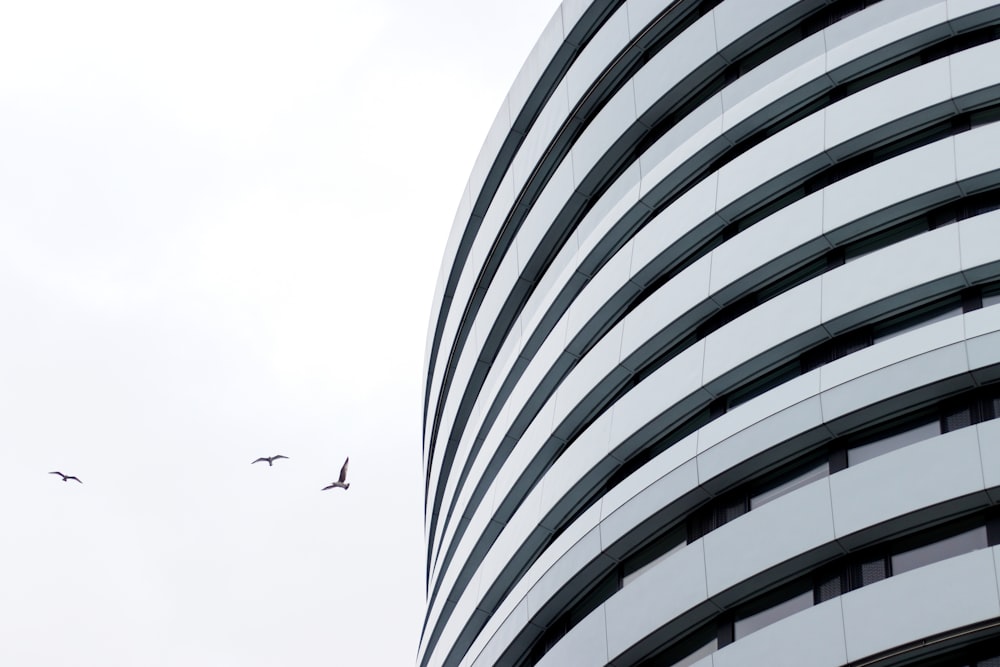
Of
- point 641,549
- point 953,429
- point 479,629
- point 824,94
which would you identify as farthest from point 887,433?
point 479,629

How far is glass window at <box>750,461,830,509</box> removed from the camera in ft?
85.9

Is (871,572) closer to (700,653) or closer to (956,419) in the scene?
(956,419)

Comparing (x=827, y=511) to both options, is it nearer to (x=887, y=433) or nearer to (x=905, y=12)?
(x=887, y=433)

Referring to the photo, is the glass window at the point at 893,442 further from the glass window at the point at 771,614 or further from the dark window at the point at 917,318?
the glass window at the point at 771,614

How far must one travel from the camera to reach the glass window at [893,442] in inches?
984

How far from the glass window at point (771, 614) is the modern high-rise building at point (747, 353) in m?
0.04

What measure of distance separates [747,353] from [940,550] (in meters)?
5.96

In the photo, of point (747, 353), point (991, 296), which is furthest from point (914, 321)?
point (747, 353)

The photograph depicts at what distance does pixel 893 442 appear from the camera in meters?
25.3

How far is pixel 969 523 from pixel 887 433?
257 centimetres

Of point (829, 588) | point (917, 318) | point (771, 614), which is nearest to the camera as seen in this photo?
point (829, 588)

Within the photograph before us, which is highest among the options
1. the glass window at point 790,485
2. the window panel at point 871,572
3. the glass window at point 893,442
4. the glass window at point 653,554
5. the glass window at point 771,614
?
the glass window at point 893,442

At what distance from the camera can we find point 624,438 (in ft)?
100

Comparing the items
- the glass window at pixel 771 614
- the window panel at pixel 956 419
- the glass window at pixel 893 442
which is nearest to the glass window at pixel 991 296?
the window panel at pixel 956 419
